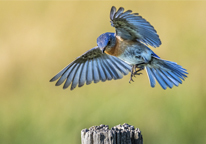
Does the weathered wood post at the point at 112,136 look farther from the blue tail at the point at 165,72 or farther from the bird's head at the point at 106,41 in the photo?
the blue tail at the point at 165,72

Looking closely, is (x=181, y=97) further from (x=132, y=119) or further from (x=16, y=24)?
(x=16, y=24)

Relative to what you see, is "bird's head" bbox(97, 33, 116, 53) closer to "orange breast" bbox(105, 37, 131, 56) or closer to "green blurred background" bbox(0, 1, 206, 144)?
"orange breast" bbox(105, 37, 131, 56)

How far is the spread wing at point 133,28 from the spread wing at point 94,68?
75 cm

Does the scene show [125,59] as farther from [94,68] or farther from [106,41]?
[94,68]

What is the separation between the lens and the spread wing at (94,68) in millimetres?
5555

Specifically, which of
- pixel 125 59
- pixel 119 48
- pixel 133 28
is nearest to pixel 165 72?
pixel 125 59

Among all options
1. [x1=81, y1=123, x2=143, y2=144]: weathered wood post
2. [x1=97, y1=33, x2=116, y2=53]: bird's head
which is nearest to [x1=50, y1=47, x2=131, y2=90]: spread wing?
[x1=97, y1=33, x2=116, y2=53]: bird's head

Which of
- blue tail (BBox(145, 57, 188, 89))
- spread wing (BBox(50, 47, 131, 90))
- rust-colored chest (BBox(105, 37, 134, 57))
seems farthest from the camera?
spread wing (BBox(50, 47, 131, 90))

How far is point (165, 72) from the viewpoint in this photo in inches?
207

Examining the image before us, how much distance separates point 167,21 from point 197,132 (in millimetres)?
2361

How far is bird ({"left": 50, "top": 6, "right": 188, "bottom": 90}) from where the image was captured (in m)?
4.66

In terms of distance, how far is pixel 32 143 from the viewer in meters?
6.52

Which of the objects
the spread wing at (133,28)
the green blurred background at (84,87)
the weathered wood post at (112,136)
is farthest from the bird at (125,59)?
the weathered wood post at (112,136)

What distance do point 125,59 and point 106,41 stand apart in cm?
41
